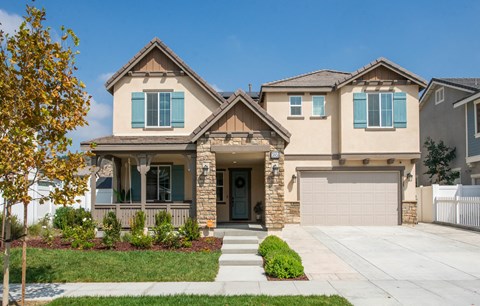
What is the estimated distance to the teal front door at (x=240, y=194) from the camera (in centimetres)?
1914

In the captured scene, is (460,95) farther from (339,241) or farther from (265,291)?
(265,291)

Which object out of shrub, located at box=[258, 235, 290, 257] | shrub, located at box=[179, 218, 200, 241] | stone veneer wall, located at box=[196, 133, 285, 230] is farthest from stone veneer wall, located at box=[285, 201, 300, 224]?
shrub, located at box=[258, 235, 290, 257]

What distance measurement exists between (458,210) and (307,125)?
24.2 feet

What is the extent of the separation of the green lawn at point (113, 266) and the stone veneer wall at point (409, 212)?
35.3ft

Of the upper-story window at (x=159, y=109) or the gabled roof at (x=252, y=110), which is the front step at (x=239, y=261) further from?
the upper-story window at (x=159, y=109)

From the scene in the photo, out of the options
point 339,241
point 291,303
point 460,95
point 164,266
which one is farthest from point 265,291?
point 460,95

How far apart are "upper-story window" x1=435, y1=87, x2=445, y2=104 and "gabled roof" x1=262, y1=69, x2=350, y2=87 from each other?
6730 mm

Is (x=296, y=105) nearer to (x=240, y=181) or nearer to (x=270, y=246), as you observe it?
(x=240, y=181)

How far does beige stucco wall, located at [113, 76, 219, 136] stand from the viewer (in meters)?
17.7

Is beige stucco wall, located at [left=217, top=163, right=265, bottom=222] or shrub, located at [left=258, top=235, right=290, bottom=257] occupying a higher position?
beige stucco wall, located at [left=217, top=163, right=265, bottom=222]

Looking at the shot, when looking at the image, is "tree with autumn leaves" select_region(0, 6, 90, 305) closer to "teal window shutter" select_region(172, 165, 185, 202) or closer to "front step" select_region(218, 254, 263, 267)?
"front step" select_region(218, 254, 263, 267)

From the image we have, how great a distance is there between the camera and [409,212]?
62.3ft

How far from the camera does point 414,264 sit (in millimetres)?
10727

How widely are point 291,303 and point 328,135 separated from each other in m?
13.1
